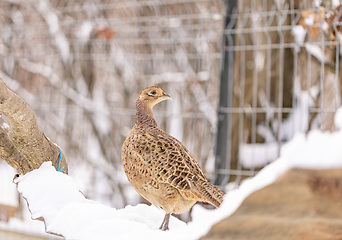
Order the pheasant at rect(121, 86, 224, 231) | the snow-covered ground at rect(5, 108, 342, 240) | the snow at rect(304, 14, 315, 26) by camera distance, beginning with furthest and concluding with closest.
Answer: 1. the snow at rect(304, 14, 315, 26)
2. the pheasant at rect(121, 86, 224, 231)
3. the snow-covered ground at rect(5, 108, 342, 240)

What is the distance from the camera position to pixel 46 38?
3328 mm

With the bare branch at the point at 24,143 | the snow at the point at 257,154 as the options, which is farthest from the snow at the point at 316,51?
the bare branch at the point at 24,143

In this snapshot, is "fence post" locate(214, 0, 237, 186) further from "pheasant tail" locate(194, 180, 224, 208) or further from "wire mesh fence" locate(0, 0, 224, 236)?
"pheasant tail" locate(194, 180, 224, 208)

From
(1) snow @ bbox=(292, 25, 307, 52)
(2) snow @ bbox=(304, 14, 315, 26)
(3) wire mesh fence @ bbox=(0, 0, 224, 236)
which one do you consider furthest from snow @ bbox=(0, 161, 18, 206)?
(2) snow @ bbox=(304, 14, 315, 26)

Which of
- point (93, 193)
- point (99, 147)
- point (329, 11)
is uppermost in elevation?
point (329, 11)

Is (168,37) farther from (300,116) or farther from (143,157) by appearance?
(143,157)

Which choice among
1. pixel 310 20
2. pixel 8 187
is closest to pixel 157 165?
pixel 310 20

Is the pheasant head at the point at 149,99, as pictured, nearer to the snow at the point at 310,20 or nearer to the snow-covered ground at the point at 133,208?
the snow-covered ground at the point at 133,208

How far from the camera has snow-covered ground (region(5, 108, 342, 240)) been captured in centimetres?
39

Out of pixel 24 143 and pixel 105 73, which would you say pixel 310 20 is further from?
pixel 24 143

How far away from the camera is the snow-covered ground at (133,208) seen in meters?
0.39

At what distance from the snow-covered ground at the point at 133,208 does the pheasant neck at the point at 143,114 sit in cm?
16

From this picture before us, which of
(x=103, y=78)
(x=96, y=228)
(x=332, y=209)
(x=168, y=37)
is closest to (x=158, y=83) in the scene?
(x=168, y=37)

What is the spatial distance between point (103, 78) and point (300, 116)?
1.46 m
